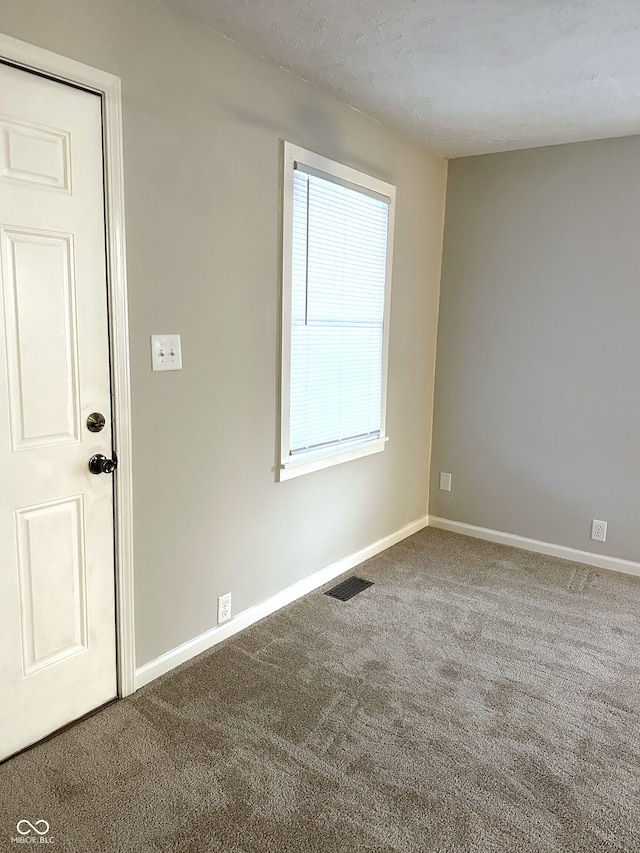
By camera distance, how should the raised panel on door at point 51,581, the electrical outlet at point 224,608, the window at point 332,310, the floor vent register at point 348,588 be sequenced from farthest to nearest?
the floor vent register at point 348,588 → the window at point 332,310 → the electrical outlet at point 224,608 → the raised panel on door at point 51,581

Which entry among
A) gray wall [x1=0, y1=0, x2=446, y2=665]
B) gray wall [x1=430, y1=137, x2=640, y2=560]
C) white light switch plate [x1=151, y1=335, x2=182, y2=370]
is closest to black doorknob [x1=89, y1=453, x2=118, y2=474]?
gray wall [x1=0, y1=0, x2=446, y2=665]

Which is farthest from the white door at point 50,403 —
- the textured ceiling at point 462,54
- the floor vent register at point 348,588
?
the floor vent register at point 348,588

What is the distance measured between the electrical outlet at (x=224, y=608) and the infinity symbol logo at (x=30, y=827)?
1038mm

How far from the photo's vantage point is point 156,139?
2.10 metres

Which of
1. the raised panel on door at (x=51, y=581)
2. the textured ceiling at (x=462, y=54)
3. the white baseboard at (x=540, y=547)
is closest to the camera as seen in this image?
the raised panel on door at (x=51, y=581)

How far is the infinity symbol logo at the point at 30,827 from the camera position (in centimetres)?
163

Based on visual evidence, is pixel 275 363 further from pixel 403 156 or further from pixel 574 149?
pixel 574 149

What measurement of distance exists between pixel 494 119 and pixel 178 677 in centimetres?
298

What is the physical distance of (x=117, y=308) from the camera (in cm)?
203

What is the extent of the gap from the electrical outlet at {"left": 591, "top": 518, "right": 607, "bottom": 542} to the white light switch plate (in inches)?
104

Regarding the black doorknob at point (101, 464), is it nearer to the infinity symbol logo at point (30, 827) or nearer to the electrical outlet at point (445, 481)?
the infinity symbol logo at point (30, 827)

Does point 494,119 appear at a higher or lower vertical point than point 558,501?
higher

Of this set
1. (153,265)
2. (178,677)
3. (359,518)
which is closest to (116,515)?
(178,677)

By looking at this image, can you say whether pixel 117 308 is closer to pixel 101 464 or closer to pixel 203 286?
pixel 203 286
